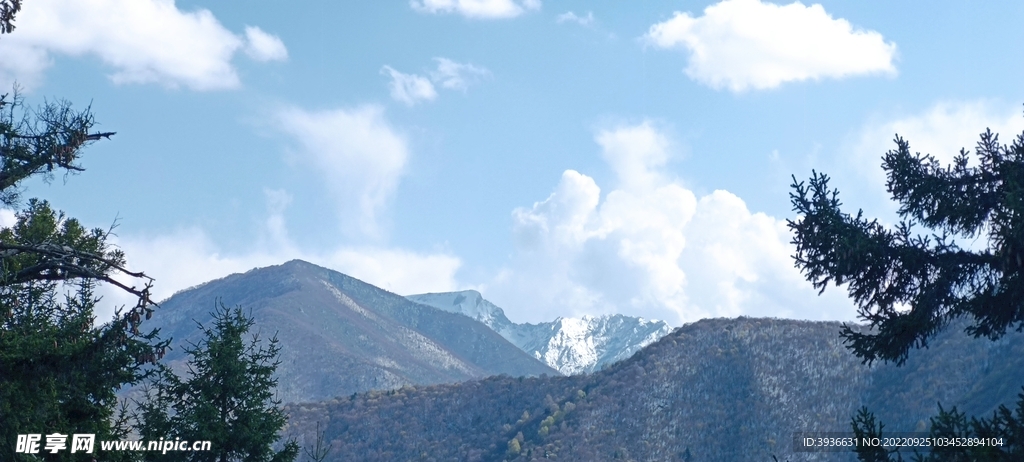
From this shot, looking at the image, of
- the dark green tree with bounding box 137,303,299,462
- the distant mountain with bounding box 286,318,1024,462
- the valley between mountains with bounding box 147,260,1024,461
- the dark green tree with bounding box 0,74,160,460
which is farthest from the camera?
the valley between mountains with bounding box 147,260,1024,461

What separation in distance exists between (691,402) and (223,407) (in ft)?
353

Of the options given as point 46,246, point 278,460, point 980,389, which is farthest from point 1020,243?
point 980,389

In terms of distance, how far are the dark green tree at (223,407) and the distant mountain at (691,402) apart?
7679cm

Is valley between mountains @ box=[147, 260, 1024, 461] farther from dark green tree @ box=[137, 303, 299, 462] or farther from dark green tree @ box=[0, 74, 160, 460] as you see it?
dark green tree @ box=[0, 74, 160, 460]

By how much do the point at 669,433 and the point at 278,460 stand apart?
98.7 metres

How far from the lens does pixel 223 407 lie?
72.4 ft

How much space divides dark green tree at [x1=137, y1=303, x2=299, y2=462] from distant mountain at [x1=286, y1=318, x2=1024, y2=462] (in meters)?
76.8

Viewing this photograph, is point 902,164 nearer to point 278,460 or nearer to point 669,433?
point 278,460

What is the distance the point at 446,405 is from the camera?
495 feet

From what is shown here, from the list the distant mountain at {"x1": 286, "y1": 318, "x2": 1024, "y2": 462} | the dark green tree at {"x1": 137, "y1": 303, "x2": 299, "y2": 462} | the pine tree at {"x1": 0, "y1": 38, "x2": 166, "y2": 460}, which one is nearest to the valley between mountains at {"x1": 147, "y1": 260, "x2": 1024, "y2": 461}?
the distant mountain at {"x1": 286, "y1": 318, "x2": 1024, "y2": 462}

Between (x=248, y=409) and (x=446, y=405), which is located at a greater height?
(x=446, y=405)

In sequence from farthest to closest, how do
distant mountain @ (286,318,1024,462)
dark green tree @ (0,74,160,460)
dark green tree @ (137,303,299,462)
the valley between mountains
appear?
the valley between mountains
distant mountain @ (286,318,1024,462)
dark green tree @ (137,303,299,462)
dark green tree @ (0,74,160,460)

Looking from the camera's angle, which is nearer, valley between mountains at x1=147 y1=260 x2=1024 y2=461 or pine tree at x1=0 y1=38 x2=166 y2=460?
pine tree at x1=0 y1=38 x2=166 y2=460

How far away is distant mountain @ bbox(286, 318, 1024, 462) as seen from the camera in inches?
3994
